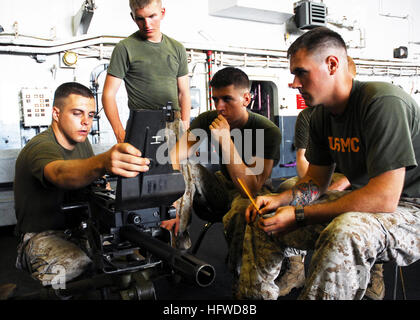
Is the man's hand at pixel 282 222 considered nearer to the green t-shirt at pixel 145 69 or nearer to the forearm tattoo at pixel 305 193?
the forearm tattoo at pixel 305 193

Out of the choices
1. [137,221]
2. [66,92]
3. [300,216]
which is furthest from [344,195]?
[66,92]

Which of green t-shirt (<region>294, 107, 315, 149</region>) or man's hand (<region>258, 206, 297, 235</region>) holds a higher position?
green t-shirt (<region>294, 107, 315, 149</region>)

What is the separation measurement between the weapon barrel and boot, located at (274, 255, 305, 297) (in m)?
1.22

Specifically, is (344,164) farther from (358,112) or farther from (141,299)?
(141,299)

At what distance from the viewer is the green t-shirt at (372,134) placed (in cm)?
124

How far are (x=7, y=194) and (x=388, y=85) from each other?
361cm

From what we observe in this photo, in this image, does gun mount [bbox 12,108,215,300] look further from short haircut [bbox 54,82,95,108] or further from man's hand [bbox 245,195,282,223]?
short haircut [bbox 54,82,95,108]

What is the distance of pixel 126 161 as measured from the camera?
99 centimetres

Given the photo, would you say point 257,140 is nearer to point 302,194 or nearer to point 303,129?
point 303,129

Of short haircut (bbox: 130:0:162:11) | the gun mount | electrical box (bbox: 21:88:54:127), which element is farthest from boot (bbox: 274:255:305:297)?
electrical box (bbox: 21:88:54:127)

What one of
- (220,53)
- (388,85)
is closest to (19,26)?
(220,53)

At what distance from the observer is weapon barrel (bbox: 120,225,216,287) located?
31.4 inches

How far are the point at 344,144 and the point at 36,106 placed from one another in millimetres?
3819
